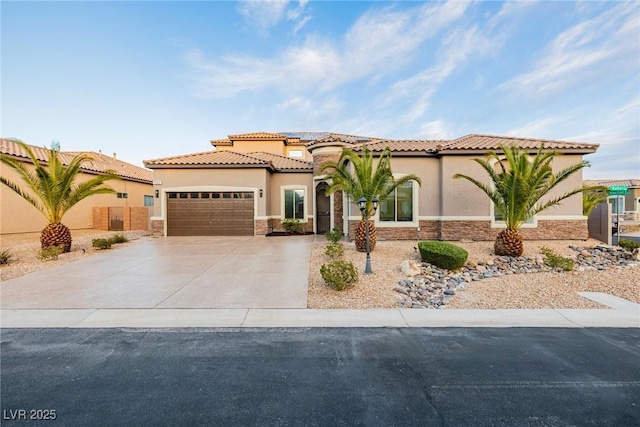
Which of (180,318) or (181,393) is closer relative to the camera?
(181,393)

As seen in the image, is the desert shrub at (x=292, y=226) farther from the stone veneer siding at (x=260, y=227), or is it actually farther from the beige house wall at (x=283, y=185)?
the stone veneer siding at (x=260, y=227)

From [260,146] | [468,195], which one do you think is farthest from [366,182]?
[260,146]

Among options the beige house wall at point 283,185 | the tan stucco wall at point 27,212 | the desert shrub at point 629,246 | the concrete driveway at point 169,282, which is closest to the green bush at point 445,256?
the concrete driveway at point 169,282

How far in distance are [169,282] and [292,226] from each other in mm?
10073

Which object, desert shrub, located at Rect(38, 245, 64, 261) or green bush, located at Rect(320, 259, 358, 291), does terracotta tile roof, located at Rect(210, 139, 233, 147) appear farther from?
green bush, located at Rect(320, 259, 358, 291)

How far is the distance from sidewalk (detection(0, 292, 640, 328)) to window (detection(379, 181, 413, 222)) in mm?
7604

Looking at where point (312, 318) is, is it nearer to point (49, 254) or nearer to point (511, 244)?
point (511, 244)

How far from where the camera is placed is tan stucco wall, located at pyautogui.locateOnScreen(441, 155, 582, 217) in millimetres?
12414

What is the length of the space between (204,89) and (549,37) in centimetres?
1896

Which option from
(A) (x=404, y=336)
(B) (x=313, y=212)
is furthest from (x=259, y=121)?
(A) (x=404, y=336)

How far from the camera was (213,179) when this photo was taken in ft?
53.4

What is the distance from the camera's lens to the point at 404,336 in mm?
4324

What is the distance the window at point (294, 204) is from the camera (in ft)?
57.9

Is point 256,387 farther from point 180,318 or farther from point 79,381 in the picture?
point 180,318
